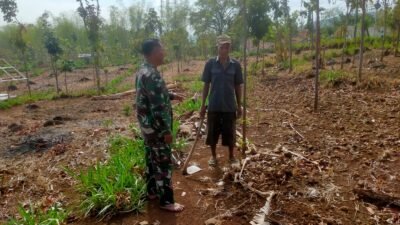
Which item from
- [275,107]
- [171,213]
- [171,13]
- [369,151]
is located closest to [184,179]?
[171,213]

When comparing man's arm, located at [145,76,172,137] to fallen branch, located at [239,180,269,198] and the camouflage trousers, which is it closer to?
the camouflage trousers

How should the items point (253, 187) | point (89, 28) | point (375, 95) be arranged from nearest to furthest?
point (253, 187) → point (375, 95) → point (89, 28)

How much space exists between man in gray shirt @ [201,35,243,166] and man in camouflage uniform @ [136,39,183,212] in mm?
1159

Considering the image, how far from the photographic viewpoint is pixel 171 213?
349 cm

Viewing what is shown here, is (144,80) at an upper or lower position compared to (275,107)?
upper

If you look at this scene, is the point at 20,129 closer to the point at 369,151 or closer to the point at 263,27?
the point at 369,151

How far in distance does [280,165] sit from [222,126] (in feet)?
3.04

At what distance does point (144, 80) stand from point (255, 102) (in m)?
7.12

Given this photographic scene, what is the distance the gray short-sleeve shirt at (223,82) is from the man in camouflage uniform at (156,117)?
1.17 meters

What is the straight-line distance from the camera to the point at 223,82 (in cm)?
440

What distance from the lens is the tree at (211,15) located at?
4406 centimetres

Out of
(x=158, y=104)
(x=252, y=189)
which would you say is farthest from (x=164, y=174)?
(x=252, y=189)

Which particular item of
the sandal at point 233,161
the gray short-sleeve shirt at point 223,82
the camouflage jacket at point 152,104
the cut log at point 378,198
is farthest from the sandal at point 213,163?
the cut log at point 378,198

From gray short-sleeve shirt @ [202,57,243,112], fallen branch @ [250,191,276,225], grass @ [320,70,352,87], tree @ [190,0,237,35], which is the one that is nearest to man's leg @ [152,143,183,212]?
fallen branch @ [250,191,276,225]
